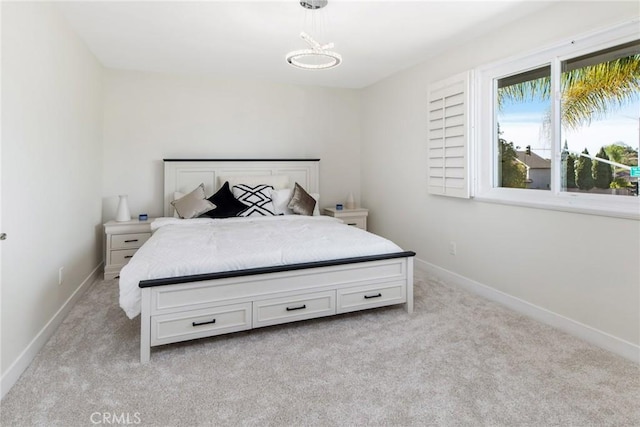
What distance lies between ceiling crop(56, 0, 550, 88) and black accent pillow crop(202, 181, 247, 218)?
1449mm

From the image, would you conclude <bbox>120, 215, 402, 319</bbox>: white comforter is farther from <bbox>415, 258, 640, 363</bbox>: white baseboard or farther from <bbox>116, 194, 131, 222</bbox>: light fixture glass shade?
<bbox>415, 258, 640, 363</bbox>: white baseboard

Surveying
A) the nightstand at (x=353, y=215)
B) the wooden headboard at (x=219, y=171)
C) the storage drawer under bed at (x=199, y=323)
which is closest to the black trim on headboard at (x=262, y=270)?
the storage drawer under bed at (x=199, y=323)

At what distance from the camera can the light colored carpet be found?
5.81ft

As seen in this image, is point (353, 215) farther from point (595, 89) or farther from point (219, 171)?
point (595, 89)

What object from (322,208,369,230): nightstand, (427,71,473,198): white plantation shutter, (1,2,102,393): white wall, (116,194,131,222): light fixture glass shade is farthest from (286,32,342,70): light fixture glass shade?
(116,194,131,222): light fixture glass shade

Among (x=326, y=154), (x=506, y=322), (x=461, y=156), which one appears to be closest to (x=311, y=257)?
(x=506, y=322)

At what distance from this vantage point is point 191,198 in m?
4.24

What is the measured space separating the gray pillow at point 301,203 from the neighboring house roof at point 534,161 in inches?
90.4

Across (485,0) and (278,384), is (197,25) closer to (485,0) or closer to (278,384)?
(485,0)

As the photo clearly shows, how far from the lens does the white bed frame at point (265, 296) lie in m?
2.31

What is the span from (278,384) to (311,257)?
0.94 metres

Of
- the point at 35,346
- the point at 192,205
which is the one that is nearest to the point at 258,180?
the point at 192,205

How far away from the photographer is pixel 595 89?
258 centimetres

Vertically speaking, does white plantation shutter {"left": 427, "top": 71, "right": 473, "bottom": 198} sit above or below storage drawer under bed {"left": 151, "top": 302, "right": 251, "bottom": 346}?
above
